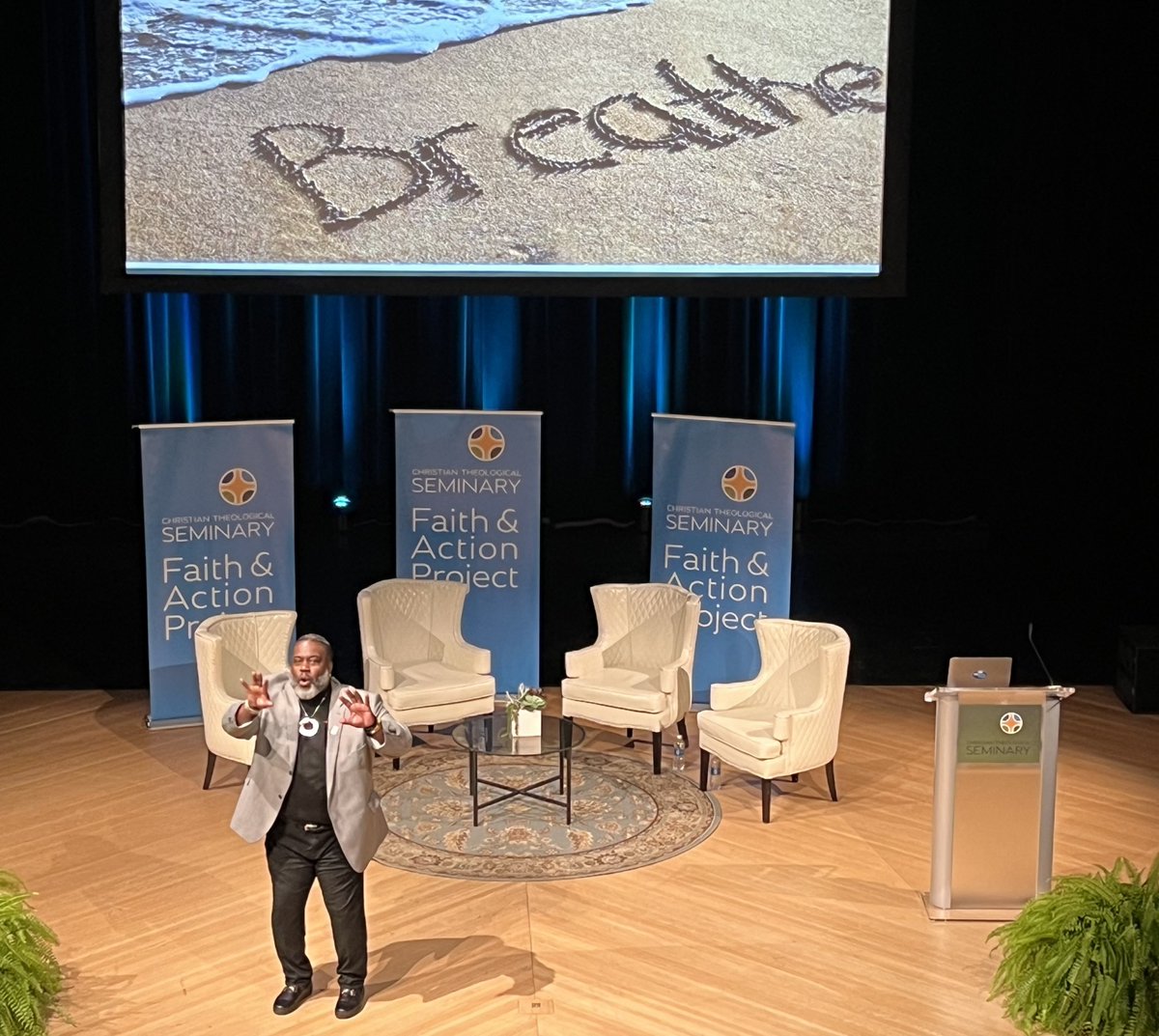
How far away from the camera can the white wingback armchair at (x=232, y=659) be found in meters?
8.33

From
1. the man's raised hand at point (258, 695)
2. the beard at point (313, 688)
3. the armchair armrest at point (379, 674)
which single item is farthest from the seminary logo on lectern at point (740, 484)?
the man's raised hand at point (258, 695)

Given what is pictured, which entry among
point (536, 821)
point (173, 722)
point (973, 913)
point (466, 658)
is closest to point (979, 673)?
point (973, 913)

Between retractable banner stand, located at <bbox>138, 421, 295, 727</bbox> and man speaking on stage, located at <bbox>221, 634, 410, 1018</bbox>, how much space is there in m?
3.82

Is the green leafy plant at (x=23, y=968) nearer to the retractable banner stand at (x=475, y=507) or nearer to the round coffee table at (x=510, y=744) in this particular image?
the round coffee table at (x=510, y=744)

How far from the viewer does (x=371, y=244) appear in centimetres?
952

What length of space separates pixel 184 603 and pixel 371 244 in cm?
227

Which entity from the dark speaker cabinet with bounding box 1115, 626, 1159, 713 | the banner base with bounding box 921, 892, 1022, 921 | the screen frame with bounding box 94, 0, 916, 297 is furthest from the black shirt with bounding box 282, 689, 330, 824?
the dark speaker cabinet with bounding box 1115, 626, 1159, 713

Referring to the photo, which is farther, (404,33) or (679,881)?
(404,33)

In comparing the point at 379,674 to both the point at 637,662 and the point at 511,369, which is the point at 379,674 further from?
the point at 511,369

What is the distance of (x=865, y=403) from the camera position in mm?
10398

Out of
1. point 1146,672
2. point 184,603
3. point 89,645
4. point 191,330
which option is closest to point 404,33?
point 191,330

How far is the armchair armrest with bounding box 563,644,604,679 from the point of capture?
9125mm

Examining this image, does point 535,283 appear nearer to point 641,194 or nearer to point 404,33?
point 641,194

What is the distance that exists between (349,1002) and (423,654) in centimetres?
353
